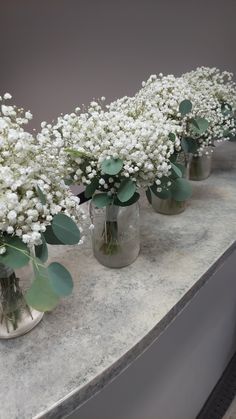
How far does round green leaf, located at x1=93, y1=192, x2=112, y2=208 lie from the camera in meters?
0.73

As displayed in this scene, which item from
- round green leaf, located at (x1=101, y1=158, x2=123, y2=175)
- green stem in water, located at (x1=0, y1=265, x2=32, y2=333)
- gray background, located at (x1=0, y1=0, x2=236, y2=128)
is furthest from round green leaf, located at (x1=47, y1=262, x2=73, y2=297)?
gray background, located at (x1=0, y1=0, x2=236, y2=128)

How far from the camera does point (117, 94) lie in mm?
2566

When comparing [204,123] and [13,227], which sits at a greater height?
[204,123]

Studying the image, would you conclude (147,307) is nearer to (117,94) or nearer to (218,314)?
(218,314)

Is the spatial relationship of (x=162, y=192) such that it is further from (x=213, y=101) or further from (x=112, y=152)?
(x=213, y=101)

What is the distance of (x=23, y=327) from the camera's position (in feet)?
2.14

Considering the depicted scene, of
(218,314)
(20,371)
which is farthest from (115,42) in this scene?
(20,371)

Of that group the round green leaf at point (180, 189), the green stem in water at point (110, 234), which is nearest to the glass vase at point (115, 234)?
the green stem in water at point (110, 234)

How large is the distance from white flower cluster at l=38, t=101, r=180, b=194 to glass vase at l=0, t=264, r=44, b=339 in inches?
9.1

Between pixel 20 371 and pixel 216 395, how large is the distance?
1.25m

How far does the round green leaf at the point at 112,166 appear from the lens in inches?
25.8

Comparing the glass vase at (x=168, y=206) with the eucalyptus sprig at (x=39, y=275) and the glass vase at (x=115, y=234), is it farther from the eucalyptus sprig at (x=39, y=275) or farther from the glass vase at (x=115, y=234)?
the eucalyptus sprig at (x=39, y=275)

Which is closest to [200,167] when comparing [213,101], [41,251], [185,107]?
[213,101]

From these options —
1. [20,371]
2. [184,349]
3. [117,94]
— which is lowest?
[184,349]
